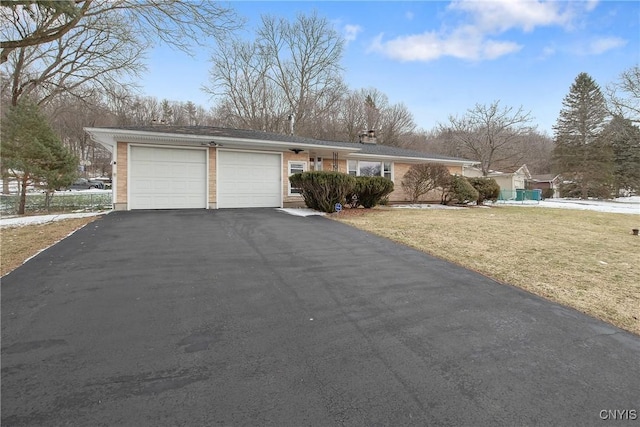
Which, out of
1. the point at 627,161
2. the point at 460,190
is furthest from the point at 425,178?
the point at 627,161

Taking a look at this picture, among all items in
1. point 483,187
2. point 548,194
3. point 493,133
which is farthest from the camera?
point 548,194

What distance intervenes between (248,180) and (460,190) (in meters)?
10.2

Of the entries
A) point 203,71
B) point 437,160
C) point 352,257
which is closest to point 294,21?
point 203,71

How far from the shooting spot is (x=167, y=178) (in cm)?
1123

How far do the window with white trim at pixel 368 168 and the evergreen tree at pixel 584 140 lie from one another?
88.2 feet

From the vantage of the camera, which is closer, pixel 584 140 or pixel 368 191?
pixel 368 191

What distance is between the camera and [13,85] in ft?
67.5

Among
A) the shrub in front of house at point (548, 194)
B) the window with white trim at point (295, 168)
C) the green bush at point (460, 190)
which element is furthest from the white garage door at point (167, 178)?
the shrub in front of house at point (548, 194)

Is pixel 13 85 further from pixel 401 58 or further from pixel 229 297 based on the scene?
pixel 229 297

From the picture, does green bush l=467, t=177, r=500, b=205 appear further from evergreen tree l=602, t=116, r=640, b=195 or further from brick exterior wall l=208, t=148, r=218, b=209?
evergreen tree l=602, t=116, r=640, b=195

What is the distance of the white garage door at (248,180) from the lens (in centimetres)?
1202

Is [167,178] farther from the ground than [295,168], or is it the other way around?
[295,168]

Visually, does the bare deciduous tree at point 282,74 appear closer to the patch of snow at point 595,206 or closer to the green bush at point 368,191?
the patch of snow at point 595,206

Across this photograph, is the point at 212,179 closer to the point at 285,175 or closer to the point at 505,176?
the point at 285,175
